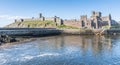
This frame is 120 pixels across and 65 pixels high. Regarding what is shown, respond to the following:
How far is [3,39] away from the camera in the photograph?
7750 centimetres

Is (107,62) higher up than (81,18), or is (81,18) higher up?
(81,18)

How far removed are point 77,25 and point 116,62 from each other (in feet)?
464

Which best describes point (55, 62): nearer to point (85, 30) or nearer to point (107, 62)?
point (107, 62)

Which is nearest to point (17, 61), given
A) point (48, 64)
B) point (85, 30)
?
point (48, 64)

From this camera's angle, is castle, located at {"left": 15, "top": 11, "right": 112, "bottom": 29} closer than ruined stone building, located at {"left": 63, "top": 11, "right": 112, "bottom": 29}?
No

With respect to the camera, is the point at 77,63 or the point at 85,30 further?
the point at 85,30

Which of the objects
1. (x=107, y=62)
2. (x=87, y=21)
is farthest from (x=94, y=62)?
(x=87, y=21)

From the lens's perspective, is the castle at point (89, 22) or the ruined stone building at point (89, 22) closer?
the ruined stone building at point (89, 22)

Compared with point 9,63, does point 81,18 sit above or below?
above

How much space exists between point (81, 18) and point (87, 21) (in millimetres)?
8794

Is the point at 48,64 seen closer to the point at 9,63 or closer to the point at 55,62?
the point at 55,62

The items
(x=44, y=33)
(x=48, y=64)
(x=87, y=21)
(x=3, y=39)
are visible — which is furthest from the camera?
(x=87, y=21)

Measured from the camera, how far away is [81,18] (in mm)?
182000

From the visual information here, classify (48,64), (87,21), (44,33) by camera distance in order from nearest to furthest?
1. (48,64)
2. (44,33)
3. (87,21)
